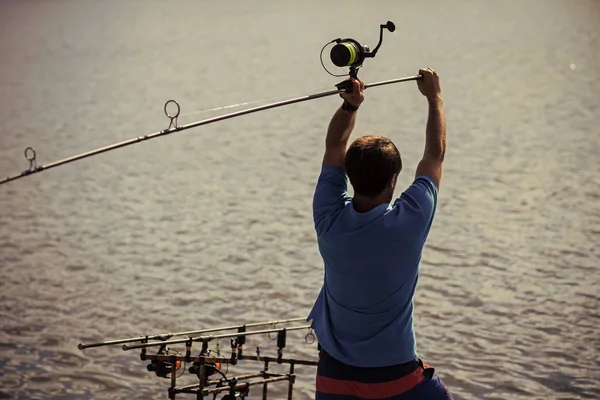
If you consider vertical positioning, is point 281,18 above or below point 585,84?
above

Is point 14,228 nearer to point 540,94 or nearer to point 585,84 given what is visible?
point 540,94

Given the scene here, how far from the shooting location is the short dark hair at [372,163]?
2.76 meters

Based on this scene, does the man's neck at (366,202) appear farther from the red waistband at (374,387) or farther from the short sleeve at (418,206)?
the red waistband at (374,387)

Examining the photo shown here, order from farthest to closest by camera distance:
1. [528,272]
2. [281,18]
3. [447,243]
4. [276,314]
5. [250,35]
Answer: [281,18], [250,35], [447,243], [528,272], [276,314]

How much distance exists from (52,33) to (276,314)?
1982cm

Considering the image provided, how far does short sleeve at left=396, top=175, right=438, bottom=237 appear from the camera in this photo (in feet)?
9.20

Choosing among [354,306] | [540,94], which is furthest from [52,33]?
[354,306]

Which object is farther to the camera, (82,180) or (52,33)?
(52,33)

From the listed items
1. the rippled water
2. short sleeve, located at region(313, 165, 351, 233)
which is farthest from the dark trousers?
the rippled water

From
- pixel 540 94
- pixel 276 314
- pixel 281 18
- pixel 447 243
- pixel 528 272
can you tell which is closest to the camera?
pixel 276 314

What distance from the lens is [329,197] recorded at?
116 inches

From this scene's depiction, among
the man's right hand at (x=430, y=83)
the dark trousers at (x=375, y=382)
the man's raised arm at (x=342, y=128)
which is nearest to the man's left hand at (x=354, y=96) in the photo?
the man's raised arm at (x=342, y=128)

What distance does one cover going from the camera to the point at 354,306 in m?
2.87

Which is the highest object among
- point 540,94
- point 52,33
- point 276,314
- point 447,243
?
point 52,33
